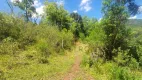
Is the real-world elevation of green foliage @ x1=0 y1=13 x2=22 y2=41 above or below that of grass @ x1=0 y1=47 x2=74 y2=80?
above

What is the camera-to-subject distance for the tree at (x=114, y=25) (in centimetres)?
2556

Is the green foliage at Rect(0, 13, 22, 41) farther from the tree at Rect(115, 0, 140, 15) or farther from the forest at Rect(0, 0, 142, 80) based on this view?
the tree at Rect(115, 0, 140, 15)

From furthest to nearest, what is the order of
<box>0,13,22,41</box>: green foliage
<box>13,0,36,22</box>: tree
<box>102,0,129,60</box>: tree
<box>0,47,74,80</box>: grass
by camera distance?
<box>13,0,36,22</box>: tree
<box>102,0,129,60</box>: tree
<box>0,13,22,41</box>: green foliage
<box>0,47,74,80</box>: grass

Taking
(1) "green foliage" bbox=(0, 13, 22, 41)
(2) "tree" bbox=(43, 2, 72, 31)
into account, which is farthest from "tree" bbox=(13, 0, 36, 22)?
(1) "green foliage" bbox=(0, 13, 22, 41)

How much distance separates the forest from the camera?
14.9 m

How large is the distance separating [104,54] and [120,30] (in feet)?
13.3

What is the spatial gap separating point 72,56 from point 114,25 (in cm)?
796

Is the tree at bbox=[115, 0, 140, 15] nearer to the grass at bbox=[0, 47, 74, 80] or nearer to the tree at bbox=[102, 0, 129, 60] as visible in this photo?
the tree at bbox=[102, 0, 129, 60]

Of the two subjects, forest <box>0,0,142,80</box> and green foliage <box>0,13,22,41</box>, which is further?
green foliage <box>0,13,22,41</box>

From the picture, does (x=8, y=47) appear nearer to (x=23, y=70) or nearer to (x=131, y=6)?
(x=23, y=70)

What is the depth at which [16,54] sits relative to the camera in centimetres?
1834

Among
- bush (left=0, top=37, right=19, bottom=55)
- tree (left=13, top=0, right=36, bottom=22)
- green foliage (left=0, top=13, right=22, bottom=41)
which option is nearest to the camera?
bush (left=0, top=37, right=19, bottom=55)

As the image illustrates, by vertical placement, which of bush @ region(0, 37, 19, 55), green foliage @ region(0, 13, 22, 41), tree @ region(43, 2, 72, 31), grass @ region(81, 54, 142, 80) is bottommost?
grass @ region(81, 54, 142, 80)

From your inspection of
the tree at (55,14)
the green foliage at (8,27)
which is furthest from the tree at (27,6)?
the green foliage at (8,27)
